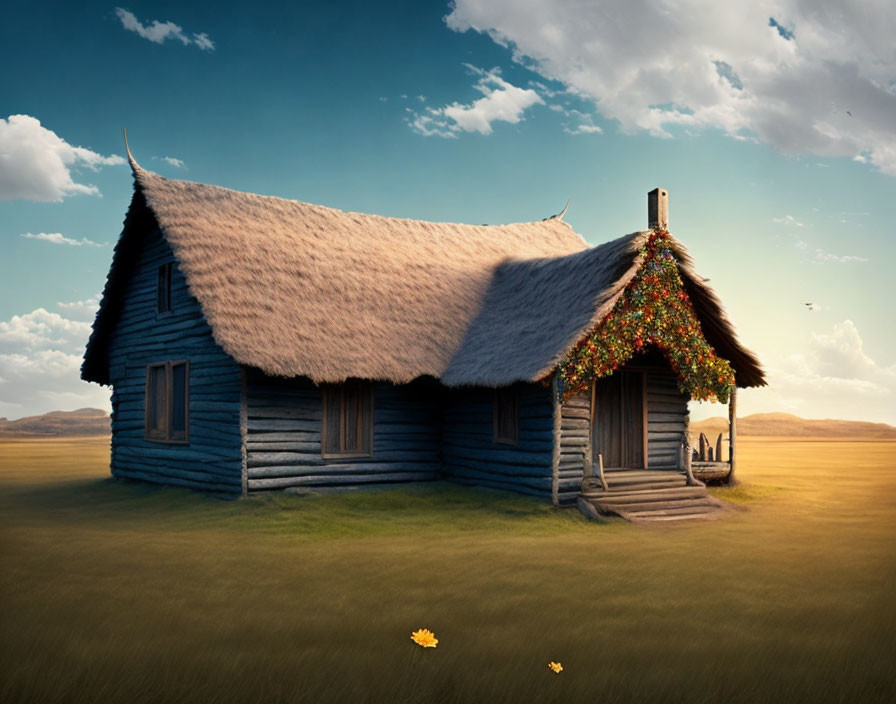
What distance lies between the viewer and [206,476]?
16953 mm

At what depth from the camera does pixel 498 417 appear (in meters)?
17.1

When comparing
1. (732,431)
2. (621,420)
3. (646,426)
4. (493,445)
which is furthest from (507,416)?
(732,431)

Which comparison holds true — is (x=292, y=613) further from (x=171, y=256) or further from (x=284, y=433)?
(x=171, y=256)

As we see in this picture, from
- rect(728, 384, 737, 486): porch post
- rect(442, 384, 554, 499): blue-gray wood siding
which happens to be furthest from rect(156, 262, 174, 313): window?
rect(728, 384, 737, 486): porch post

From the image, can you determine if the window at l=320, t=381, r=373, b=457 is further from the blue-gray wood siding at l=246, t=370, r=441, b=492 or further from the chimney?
the chimney

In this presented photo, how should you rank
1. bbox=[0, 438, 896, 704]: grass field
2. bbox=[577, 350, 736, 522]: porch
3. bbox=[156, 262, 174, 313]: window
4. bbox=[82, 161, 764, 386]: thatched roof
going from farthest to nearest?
bbox=[156, 262, 174, 313]: window, bbox=[577, 350, 736, 522]: porch, bbox=[82, 161, 764, 386]: thatched roof, bbox=[0, 438, 896, 704]: grass field

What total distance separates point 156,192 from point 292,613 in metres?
13.5

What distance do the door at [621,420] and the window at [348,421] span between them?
200 inches

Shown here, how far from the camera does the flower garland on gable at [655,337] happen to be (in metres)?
15.1

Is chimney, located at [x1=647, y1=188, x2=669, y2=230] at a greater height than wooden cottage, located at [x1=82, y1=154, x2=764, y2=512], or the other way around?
chimney, located at [x1=647, y1=188, x2=669, y2=230]

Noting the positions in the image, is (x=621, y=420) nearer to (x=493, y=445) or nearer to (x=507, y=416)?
(x=507, y=416)

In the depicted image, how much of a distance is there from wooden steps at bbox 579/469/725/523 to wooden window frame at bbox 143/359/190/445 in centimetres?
896

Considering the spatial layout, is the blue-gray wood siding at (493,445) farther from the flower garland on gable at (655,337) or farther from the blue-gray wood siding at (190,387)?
the blue-gray wood siding at (190,387)

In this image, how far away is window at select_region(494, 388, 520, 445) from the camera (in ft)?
54.1
